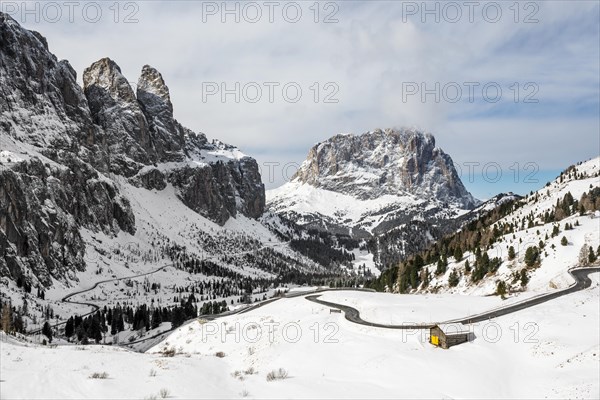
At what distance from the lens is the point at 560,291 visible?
221ft

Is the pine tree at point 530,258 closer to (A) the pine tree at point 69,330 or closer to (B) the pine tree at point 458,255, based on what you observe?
(B) the pine tree at point 458,255

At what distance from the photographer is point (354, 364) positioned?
42688 millimetres

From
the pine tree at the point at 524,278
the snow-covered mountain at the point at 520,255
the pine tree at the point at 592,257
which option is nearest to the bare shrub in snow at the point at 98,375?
the snow-covered mountain at the point at 520,255

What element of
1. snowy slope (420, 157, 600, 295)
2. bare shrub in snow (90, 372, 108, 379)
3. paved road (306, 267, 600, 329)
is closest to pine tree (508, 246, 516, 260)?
snowy slope (420, 157, 600, 295)

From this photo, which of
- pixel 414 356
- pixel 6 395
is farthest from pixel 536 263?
pixel 6 395

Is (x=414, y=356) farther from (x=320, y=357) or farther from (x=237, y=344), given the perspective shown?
(x=237, y=344)

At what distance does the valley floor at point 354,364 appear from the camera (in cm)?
3116

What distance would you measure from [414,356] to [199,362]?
67.0 ft

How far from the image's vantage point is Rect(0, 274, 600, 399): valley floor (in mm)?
31156

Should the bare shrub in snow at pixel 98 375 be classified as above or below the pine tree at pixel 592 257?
below

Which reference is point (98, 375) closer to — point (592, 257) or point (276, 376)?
point (276, 376)

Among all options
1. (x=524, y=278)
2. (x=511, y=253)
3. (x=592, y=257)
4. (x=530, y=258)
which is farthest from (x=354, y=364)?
(x=511, y=253)

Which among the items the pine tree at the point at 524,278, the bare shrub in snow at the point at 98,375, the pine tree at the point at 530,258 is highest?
the pine tree at the point at 530,258

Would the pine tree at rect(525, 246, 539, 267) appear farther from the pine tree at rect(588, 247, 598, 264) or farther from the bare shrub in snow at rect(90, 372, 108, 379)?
the bare shrub in snow at rect(90, 372, 108, 379)
